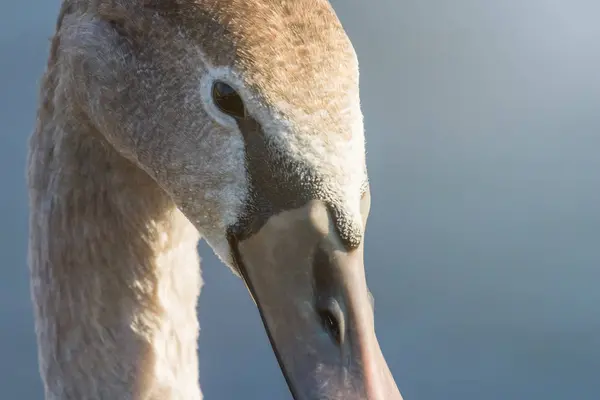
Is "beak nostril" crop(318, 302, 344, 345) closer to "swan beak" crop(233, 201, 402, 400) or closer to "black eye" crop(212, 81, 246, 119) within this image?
"swan beak" crop(233, 201, 402, 400)

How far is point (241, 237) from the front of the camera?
852mm

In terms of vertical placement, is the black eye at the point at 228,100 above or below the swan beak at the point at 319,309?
above

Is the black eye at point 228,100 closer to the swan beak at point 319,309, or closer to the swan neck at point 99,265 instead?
the swan beak at point 319,309

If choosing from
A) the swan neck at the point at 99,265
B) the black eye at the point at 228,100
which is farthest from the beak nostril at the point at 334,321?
the swan neck at the point at 99,265

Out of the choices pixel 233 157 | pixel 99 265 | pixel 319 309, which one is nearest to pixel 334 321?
pixel 319 309

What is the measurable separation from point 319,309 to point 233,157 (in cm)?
17

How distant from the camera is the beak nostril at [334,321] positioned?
31.4 inches

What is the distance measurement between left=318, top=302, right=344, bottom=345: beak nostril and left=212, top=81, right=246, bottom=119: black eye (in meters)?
0.20

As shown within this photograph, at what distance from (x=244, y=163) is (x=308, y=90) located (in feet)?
0.34

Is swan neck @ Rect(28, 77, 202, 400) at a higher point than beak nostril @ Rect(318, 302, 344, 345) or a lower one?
higher

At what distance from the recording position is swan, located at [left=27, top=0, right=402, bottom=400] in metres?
0.79

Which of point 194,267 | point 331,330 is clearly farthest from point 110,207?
point 331,330

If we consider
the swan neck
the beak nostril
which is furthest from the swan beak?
the swan neck

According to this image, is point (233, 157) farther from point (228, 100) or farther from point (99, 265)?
point (99, 265)
